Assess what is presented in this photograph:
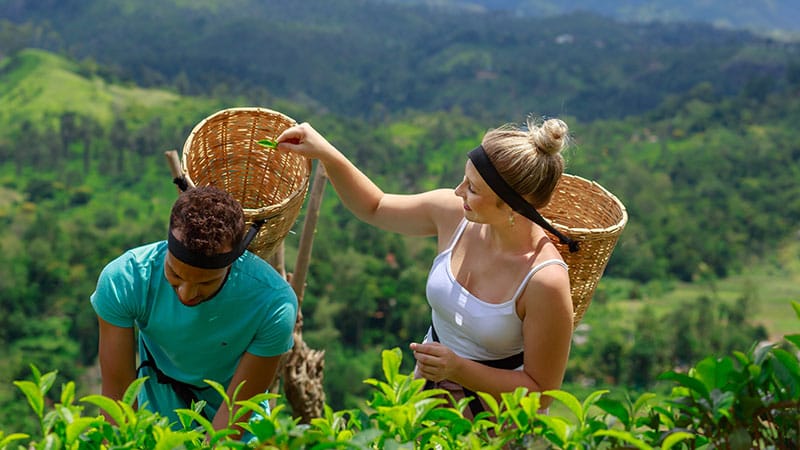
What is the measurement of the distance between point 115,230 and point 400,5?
82.7m

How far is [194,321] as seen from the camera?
2.00 meters

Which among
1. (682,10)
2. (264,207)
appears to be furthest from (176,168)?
(682,10)

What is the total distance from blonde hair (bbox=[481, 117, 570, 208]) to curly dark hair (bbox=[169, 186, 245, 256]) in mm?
622

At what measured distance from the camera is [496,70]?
86500 mm

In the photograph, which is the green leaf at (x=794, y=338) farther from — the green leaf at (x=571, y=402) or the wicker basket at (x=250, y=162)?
the wicker basket at (x=250, y=162)

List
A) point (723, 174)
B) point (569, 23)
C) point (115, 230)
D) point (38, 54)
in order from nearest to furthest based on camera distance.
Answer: point (115, 230)
point (723, 174)
point (38, 54)
point (569, 23)

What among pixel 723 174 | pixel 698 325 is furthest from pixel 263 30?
pixel 698 325

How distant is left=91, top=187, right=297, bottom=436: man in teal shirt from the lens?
6.43 feet

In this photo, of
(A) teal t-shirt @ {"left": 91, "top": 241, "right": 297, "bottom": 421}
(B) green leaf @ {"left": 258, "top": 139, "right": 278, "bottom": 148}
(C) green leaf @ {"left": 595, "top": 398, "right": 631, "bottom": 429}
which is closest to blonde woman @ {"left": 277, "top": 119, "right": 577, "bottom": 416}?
(A) teal t-shirt @ {"left": 91, "top": 241, "right": 297, "bottom": 421}

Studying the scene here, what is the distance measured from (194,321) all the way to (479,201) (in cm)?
75

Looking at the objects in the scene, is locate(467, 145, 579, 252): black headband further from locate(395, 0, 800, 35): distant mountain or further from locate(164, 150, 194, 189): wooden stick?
locate(395, 0, 800, 35): distant mountain

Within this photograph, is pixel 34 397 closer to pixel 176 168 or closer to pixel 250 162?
pixel 176 168

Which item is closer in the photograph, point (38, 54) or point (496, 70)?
point (38, 54)

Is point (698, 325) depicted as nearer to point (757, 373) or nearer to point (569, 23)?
point (757, 373)
